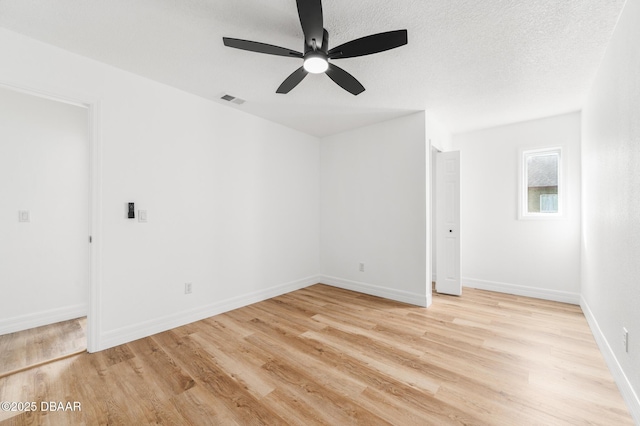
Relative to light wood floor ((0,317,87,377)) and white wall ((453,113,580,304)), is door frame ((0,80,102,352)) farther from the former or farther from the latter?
white wall ((453,113,580,304))

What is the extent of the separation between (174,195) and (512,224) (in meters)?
4.74

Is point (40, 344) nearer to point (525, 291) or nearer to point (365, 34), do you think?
point (365, 34)

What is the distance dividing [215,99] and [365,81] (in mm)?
1807

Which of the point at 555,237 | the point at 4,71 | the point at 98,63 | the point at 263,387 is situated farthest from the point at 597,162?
the point at 4,71

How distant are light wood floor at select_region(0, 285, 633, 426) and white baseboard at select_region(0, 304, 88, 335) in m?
1.16

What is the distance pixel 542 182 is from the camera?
13.1ft

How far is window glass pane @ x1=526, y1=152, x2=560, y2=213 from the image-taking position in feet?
12.9

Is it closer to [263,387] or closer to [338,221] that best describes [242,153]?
[338,221]

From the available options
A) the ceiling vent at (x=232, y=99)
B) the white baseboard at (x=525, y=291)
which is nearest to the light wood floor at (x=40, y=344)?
the ceiling vent at (x=232, y=99)

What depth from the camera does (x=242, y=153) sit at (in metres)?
3.67

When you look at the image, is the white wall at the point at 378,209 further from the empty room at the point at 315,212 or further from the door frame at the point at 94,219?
the door frame at the point at 94,219

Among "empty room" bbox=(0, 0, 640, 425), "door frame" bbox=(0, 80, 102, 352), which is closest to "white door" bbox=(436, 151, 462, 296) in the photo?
"empty room" bbox=(0, 0, 640, 425)

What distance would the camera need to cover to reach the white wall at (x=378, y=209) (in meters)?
3.67

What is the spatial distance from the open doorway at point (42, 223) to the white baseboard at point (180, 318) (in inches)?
12.7
